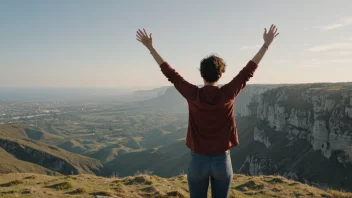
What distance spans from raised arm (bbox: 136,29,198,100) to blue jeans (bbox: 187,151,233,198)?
114 centimetres

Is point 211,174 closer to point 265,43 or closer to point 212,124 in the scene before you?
point 212,124

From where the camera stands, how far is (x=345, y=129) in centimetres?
8219

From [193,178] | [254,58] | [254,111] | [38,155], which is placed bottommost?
[38,155]

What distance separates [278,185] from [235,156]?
11393 cm

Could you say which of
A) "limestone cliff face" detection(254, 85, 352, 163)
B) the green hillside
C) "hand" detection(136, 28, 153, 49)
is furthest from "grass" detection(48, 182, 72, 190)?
the green hillside

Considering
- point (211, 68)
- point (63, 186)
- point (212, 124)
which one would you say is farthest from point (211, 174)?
point (63, 186)

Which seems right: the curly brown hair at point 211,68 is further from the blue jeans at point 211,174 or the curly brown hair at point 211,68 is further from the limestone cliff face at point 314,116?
the limestone cliff face at point 314,116

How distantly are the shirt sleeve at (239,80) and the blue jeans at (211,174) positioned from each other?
3.64 ft

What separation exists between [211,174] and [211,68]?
1850mm

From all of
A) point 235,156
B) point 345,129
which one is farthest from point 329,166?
point 235,156

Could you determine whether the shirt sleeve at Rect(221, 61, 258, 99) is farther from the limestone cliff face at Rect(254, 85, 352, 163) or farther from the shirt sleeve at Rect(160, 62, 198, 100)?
the limestone cliff face at Rect(254, 85, 352, 163)

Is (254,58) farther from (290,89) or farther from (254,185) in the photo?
(290,89)

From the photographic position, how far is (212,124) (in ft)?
15.9

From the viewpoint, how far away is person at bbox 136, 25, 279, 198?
475 centimetres
